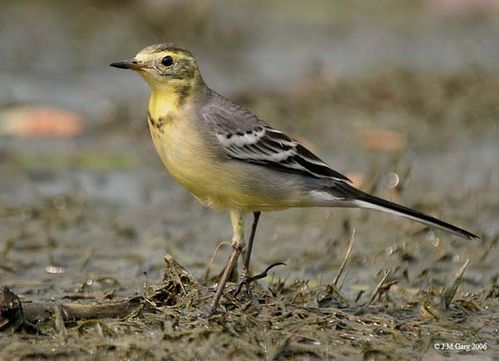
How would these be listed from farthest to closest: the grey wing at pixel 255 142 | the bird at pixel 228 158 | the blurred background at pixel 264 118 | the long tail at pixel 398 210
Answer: the blurred background at pixel 264 118
the long tail at pixel 398 210
the grey wing at pixel 255 142
the bird at pixel 228 158

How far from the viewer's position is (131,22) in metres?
14.4

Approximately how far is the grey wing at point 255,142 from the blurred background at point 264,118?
1093 mm

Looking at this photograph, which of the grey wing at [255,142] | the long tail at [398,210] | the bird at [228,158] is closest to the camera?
the bird at [228,158]

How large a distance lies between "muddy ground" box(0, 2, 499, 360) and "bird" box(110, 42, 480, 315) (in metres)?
0.30

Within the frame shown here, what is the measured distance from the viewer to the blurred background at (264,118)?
8219 mm

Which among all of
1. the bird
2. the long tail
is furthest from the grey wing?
the long tail

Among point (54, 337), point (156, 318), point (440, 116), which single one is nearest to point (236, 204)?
point (156, 318)

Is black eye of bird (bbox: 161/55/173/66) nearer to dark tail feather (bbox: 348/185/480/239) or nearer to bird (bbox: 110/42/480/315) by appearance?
bird (bbox: 110/42/480/315)

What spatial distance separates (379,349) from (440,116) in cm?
604

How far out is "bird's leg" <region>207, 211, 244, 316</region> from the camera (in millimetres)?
6184

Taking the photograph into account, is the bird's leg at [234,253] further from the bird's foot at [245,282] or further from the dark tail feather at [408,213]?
the dark tail feather at [408,213]

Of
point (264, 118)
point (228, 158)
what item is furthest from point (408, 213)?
point (264, 118)

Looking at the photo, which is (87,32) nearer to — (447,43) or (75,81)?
(75,81)

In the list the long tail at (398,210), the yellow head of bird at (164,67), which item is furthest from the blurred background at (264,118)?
the yellow head of bird at (164,67)
